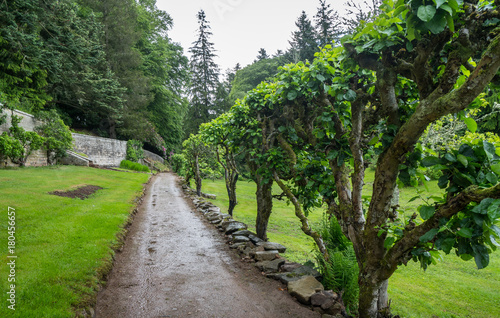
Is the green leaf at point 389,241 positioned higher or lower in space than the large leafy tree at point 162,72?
lower

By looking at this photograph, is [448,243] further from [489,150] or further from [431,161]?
[489,150]

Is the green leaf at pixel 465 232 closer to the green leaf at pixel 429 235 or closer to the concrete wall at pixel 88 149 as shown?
the green leaf at pixel 429 235

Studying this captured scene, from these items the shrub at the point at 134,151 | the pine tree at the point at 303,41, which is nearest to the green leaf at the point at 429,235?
the pine tree at the point at 303,41

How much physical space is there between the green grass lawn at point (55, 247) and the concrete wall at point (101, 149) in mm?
15324

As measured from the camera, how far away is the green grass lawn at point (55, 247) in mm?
3357

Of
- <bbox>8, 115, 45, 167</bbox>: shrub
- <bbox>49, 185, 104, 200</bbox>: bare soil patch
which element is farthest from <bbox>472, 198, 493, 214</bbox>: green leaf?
<bbox>8, 115, 45, 167</bbox>: shrub

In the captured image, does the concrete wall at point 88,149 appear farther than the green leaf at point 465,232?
Yes

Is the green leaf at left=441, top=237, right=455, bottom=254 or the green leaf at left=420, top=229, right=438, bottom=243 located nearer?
the green leaf at left=441, top=237, right=455, bottom=254

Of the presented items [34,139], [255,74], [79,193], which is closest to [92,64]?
[34,139]

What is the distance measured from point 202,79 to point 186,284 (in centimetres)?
3948

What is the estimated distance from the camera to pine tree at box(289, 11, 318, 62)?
30.4m

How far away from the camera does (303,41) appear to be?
104 ft

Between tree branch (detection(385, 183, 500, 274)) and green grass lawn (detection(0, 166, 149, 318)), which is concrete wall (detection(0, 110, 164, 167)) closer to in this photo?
green grass lawn (detection(0, 166, 149, 318))

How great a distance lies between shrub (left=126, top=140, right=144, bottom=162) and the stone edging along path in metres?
25.5
